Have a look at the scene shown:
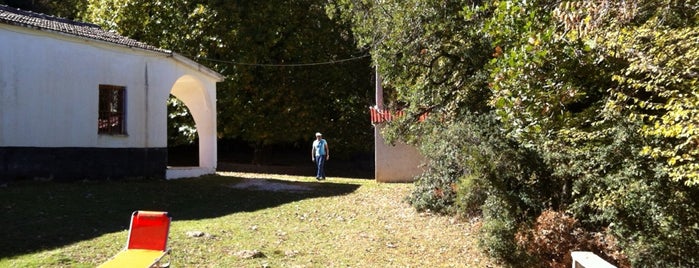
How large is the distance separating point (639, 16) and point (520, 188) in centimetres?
271

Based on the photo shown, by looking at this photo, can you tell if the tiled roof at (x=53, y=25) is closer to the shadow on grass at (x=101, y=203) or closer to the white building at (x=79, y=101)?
the white building at (x=79, y=101)

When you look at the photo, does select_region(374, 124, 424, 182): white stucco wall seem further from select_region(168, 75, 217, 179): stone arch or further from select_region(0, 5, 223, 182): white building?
select_region(0, 5, 223, 182): white building

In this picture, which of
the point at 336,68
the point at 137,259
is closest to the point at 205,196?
the point at 137,259

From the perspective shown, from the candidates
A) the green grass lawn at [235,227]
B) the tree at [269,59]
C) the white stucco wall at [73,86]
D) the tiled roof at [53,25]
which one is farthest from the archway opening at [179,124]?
the green grass lawn at [235,227]

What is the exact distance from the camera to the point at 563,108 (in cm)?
683

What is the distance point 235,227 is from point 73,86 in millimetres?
7139

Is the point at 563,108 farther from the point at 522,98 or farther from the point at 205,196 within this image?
the point at 205,196

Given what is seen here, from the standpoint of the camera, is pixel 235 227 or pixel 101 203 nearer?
pixel 235 227

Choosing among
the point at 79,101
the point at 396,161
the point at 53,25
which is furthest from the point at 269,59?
the point at 79,101

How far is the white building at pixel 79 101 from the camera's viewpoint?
13.4m

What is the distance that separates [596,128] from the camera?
22.4ft

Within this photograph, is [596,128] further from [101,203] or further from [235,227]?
[101,203]

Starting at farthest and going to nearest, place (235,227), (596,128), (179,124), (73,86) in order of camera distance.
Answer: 1. (179,124)
2. (73,86)
3. (235,227)
4. (596,128)

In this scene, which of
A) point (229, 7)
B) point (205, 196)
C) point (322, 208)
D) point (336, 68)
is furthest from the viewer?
point (336, 68)
